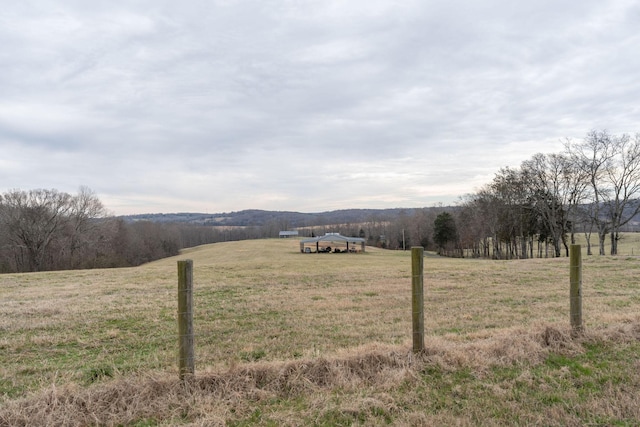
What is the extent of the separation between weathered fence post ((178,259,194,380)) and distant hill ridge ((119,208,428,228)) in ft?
418

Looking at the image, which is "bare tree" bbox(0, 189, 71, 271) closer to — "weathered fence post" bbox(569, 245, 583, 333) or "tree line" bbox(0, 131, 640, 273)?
"tree line" bbox(0, 131, 640, 273)

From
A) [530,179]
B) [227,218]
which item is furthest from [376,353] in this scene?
[227,218]

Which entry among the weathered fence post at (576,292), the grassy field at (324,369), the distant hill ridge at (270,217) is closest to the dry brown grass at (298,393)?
the grassy field at (324,369)

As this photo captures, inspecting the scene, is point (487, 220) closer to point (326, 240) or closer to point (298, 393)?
point (326, 240)

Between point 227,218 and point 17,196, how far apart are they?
140603mm

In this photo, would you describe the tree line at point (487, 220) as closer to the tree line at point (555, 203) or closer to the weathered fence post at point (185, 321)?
the tree line at point (555, 203)

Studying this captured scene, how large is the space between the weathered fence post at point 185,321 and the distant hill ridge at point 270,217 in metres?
127

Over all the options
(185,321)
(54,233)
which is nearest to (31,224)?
(54,233)

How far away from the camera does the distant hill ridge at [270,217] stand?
14762cm

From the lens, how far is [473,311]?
995cm

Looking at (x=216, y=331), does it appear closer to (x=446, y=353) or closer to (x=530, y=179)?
(x=446, y=353)

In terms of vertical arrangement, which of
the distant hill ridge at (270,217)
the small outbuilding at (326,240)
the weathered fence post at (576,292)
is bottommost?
the small outbuilding at (326,240)

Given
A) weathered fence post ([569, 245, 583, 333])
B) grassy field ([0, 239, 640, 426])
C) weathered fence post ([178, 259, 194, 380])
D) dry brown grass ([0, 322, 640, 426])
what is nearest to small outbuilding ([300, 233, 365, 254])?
grassy field ([0, 239, 640, 426])

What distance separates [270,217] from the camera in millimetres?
166500
